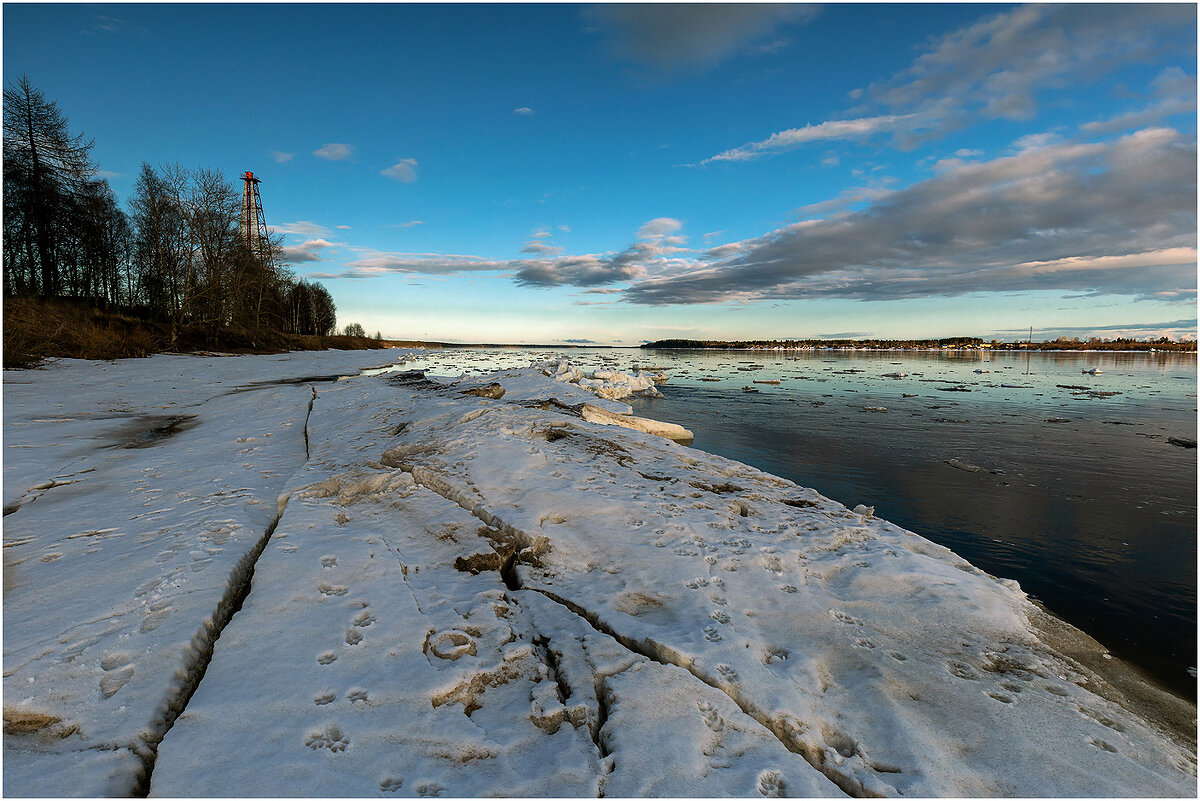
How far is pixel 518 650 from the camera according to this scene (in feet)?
10.6

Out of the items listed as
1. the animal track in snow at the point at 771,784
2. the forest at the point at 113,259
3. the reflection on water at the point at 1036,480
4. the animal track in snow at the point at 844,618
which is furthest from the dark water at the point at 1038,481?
the forest at the point at 113,259

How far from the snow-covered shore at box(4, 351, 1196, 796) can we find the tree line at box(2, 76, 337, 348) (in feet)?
109

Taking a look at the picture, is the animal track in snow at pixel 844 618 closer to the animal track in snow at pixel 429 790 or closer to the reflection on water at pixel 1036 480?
the reflection on water at pixel 1036 480

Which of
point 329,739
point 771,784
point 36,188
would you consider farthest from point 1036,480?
point 36,188

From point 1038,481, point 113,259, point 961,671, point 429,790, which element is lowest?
point 1038,481

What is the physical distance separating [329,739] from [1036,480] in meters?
12.4

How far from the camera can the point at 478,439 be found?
7.39 meters

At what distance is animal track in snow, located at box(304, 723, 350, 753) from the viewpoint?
2.41 meters

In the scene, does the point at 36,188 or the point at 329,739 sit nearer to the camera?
the point at 329,739

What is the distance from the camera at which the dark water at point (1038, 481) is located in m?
5.27

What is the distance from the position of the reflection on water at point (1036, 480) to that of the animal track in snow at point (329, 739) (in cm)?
630

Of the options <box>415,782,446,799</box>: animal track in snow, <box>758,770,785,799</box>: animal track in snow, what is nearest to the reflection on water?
<box>758,770,785,799</box>: animal track in snow

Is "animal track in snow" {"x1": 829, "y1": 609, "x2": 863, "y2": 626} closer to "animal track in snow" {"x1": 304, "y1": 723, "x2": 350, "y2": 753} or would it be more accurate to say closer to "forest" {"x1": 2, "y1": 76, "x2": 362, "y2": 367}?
"animal track in snow" {"x1": 304, "y1": 723, "x2": 350, "y2": 753}

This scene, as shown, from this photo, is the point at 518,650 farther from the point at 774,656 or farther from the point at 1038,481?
the point at 1038,481
